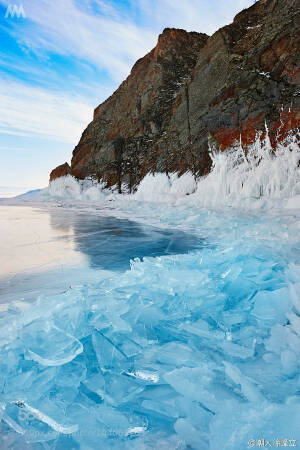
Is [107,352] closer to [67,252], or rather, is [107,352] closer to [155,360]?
[155,360]

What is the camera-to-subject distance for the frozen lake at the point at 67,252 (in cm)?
270

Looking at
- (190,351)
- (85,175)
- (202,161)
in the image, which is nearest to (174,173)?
(202,161)

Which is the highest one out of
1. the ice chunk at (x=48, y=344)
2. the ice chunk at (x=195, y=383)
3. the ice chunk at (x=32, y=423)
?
the ice chunk at (x=48, y=344)

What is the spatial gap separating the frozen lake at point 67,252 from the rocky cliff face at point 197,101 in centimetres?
645

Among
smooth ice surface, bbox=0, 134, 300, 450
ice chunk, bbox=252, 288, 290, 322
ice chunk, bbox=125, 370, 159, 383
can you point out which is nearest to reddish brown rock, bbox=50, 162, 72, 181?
smooth ice surface, bbox=0, 134, 300, 450

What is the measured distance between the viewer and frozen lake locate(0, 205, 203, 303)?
106 inches

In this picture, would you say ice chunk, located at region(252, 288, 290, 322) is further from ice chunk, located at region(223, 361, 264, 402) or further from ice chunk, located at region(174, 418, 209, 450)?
ice chunk, located at region(174, 418, 209, 450)

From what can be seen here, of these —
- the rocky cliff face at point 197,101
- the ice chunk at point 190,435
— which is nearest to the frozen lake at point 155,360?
the ice chunk at point 190,435

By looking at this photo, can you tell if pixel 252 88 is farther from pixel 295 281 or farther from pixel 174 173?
pixel 295 281

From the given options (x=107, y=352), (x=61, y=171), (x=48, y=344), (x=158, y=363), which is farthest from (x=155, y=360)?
(x=61, y=171)

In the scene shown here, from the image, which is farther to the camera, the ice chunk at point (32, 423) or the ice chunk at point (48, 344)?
the ice chunk at point (48, 344)

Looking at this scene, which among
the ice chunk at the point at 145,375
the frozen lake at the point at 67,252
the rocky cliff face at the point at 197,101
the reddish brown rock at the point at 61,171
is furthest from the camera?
the reddish brown rock at the point at 61,171

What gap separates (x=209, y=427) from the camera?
1013 millimetres

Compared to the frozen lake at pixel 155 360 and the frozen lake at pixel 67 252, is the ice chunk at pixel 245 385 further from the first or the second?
the frozen lake at pixel 67 252
